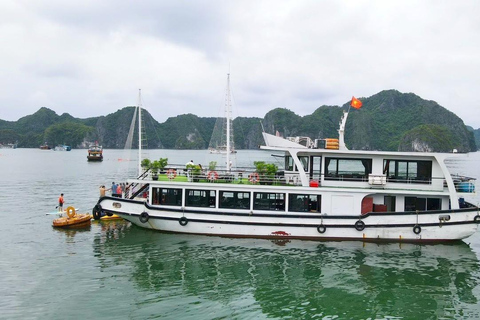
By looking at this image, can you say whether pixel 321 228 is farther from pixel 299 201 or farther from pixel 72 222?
pixel 72 222

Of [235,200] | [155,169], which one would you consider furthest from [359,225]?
[155,169]

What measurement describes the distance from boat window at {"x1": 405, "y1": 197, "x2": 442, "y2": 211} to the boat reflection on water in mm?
1830

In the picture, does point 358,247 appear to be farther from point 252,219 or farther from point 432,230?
point 252,219

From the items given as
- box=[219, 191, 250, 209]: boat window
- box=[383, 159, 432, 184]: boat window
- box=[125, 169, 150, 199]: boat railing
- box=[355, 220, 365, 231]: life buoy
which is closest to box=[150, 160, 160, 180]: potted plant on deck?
box=[125, 169, 150, 199]: boat railing

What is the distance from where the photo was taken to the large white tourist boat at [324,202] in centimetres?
1828

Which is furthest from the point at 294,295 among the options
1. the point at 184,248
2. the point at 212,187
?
the point at 212,187

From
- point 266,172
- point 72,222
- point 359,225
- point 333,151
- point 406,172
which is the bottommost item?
point 72,222

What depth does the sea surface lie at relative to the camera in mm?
11742

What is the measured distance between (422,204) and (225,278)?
1084 cm

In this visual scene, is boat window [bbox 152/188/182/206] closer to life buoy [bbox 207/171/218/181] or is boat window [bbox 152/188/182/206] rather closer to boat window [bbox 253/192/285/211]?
life buoy [bbox 207/171/218/181]

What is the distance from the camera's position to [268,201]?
742 inches

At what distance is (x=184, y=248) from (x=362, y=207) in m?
8.75

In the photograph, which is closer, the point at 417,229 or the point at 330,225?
the point at 417,229

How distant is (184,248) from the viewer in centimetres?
1753
